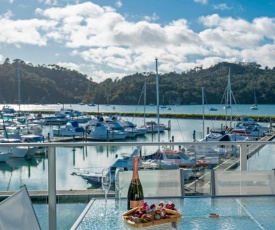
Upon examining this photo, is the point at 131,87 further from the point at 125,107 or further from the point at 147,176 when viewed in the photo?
the point at 147,176

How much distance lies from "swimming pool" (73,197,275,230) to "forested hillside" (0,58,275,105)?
4339cm

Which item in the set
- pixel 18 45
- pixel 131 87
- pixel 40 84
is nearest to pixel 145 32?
pixel 131 87

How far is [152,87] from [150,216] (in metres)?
44.1

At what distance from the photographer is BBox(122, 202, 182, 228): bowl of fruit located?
2047 mm

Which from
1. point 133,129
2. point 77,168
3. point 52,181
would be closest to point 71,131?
point 133,129

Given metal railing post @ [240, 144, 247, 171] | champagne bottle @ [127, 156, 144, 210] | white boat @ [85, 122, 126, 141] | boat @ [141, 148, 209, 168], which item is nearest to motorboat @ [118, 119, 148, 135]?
white boat @ [85, 122, 126, 141]

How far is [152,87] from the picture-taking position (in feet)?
151

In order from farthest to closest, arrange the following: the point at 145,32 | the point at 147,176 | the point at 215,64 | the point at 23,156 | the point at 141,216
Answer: the point at 215,64 < the point at 145,32 < the point at 23,156 < the point at 147,176 < the point at 141,216

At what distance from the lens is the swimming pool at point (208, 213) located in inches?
83.3

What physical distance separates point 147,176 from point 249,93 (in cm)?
5289

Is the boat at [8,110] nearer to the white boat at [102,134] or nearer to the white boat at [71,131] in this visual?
the white boat at [71,131]

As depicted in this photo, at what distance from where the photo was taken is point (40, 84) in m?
57.9

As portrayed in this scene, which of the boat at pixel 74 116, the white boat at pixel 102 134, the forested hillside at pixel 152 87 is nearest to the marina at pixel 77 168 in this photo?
the white boat at pixel 102 134

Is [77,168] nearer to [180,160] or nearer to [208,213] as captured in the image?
[180,160]
